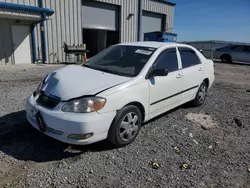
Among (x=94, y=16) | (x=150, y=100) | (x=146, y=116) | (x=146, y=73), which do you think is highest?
(x=94, y=16)

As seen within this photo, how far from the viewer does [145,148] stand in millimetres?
3172

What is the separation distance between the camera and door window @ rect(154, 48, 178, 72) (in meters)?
3.77

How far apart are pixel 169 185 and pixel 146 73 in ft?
5.64

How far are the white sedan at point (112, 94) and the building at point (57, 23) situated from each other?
8.30 meters

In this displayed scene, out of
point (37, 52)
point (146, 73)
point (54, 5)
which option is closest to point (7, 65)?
point (37, 52)

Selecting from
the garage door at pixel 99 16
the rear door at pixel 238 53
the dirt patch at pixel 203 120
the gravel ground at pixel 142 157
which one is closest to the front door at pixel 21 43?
the garage door at pixel 99 16

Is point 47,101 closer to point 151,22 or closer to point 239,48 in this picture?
point 151,22

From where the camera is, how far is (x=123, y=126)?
3078 mm

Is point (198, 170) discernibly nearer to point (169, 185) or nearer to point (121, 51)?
point (169, 185)

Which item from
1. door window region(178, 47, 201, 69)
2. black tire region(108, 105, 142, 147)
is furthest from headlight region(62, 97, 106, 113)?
door window region(178, 47, 201, 69)

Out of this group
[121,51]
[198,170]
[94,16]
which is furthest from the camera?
[94,16]

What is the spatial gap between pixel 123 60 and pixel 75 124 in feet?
5.57

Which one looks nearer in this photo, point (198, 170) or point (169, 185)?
point (169, 185)

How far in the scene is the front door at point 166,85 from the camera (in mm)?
3536
